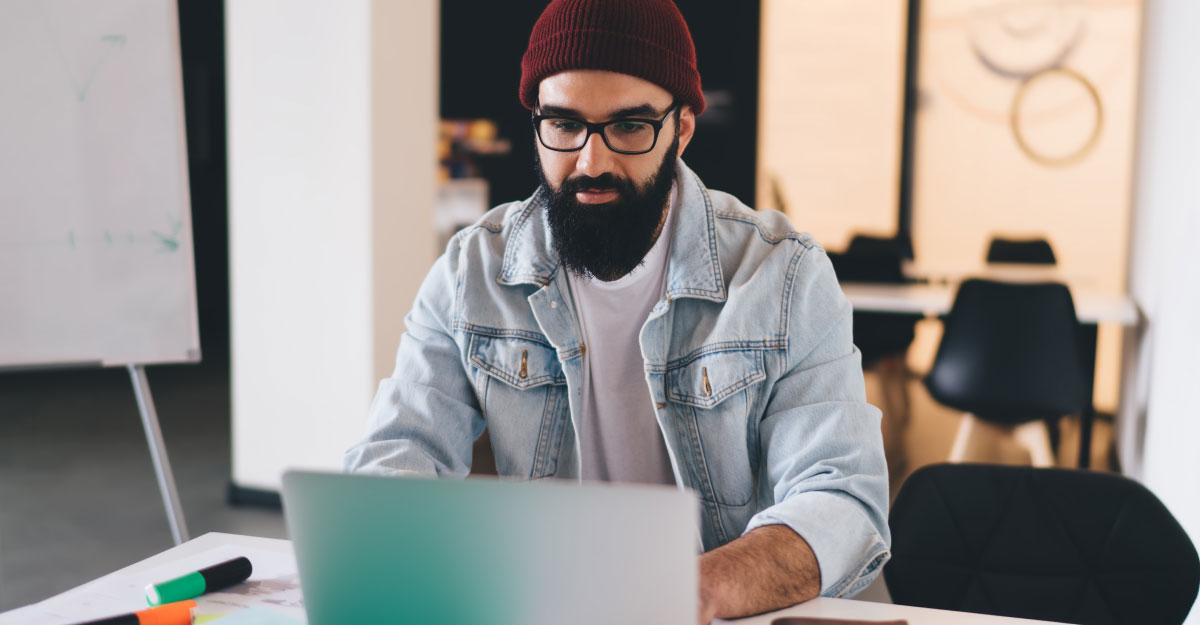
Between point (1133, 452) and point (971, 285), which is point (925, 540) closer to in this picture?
point (971, 285)

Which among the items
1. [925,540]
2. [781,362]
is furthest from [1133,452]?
[781,362]

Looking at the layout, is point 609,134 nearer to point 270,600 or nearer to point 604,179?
point 604,179

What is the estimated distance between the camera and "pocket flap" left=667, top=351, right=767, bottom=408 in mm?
1354

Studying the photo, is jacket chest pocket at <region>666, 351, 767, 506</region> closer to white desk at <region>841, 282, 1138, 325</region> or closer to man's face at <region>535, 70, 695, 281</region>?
man's face at <region>535, 70, 695, 281</region>

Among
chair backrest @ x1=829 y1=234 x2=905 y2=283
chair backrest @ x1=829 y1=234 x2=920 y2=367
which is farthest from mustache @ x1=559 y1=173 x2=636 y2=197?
chair backrest @ x1=829 y1=234 x2=905 y2=283

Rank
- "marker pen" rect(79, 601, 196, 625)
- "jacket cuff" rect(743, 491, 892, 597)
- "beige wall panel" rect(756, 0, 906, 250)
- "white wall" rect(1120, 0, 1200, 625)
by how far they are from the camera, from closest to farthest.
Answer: "marker pen" rect(79, 601, 196, 625)
"jacket cuff" rect(743, 491, 892, 597)
"white wall" rect(1120, 0, 1200, 625)
"beige wall panel" rect(756, 0, 906, 250)

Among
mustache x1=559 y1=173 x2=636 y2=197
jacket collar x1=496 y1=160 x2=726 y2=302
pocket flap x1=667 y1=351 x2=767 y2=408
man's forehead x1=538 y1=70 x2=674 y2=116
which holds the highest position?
man's forehead x1=538 y1=70 x2=674 y2=116

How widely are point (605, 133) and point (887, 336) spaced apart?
3.04 m

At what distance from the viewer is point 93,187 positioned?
1857 mm

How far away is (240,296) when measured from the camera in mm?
3625

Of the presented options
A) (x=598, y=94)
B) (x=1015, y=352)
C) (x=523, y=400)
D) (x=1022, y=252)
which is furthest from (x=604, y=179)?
(x=1022, y=252)

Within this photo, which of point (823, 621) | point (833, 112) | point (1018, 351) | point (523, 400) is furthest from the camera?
point (833, 112)

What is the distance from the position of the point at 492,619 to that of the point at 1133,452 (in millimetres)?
3371

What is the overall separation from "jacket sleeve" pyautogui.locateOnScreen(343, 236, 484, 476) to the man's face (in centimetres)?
21
